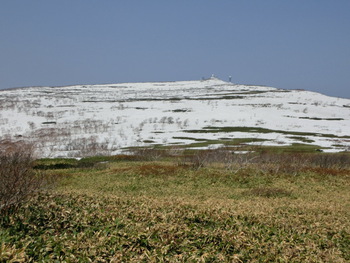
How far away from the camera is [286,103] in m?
129

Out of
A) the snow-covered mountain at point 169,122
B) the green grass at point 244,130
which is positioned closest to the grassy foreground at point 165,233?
the snow-covered mountain at point 169,122

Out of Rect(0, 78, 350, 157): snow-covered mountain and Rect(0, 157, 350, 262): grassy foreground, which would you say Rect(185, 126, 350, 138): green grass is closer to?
Rect(0, 78, 350, 157): snow-covered mountain

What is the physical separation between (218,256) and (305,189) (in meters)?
19.2

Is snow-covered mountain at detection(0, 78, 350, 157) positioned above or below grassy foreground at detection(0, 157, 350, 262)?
below

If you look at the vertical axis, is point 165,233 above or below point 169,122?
above

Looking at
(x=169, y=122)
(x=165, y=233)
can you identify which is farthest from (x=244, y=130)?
(x=165, y=233)

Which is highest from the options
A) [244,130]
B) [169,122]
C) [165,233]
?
[165,233]

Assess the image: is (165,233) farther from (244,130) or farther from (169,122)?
(169,122)

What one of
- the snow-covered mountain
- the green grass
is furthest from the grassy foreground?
the green grass

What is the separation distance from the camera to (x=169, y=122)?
100500 mm

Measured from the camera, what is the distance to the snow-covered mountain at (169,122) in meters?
71.2

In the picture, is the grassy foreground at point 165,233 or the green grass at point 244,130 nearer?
the grassy foreground at point 165,233

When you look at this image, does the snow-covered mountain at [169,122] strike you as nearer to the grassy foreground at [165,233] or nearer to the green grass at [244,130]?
the green grass at [244,130]

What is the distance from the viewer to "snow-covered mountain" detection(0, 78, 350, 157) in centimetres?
7125
